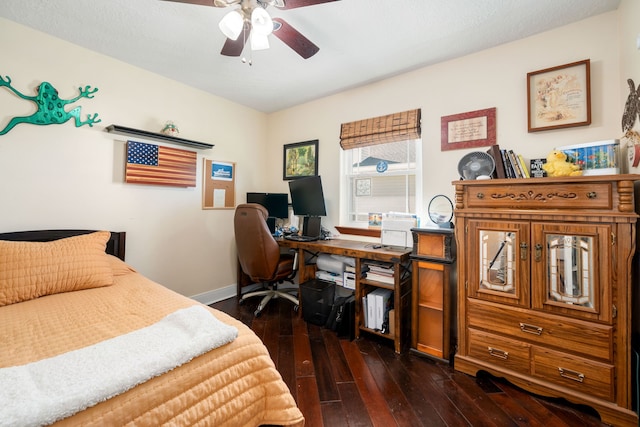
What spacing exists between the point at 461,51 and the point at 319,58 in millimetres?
1195

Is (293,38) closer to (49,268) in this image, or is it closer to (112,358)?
(112,358)

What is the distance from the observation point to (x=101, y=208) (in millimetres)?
2240

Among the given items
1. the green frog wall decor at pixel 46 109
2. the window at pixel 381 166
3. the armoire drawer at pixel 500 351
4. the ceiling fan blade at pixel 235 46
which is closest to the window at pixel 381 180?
the window at pixel 381 166

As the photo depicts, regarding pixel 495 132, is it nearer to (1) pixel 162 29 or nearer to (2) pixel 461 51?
(2) pixel 461 51

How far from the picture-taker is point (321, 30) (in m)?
1.91

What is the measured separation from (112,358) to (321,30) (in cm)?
223

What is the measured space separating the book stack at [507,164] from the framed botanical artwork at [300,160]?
1866 mm

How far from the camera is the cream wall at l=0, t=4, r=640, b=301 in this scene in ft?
5.93

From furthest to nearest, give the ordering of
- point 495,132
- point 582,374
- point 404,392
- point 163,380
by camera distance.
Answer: point 495,132, point 404,392, point 582,374, point 163,380

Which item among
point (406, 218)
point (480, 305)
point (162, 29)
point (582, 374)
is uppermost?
point (162, 29)

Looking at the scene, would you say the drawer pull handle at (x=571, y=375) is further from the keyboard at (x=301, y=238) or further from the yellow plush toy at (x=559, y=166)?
the keyboard at (x=301, y=238)

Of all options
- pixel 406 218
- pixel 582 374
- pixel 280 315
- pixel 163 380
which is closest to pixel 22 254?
pixel 163 380

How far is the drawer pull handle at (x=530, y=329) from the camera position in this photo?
1.55 meters

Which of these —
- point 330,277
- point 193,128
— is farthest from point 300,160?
point 330,277
